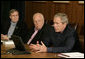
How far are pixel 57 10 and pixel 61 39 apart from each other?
3.84 m

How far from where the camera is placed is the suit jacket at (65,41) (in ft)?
12.6

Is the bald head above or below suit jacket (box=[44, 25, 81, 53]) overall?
above

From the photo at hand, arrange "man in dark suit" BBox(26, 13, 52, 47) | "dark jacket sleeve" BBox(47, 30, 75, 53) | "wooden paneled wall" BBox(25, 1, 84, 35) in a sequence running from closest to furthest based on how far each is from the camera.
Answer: "dark jacket sleeve" BBox(47, 30, 75, 53) → "man in dark suit" BBox(26, 13, 52, 47) → "wooden paneled wall" BBox(25, 1, 84, 35)

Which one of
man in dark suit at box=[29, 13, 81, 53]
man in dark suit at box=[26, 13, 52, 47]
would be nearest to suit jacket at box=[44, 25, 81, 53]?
man in dark suit at box=[29, 13, 81, 53]

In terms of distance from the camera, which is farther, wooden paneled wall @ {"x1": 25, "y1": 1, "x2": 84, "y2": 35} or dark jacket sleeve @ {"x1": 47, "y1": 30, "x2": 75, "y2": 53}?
wooden paneled wall @ {"x1": 25, "y1": 1, "x2": 84, "y2": 35}

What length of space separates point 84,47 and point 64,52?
66 cm

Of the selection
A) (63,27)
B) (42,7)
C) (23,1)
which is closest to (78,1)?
(42,7)

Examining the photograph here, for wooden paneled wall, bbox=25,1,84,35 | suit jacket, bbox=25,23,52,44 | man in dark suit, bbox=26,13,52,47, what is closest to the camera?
suit jacket, bbox=25,23,52,44

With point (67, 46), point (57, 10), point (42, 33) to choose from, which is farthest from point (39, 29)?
point (57, 10)

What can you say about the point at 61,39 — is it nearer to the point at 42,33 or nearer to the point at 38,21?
the point at 42,33

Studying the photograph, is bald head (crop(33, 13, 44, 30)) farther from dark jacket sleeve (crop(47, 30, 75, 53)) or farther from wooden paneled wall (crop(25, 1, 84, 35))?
wooden paneled wall (crop(25, 1, 84, 35))

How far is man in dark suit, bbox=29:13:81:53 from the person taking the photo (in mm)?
3830

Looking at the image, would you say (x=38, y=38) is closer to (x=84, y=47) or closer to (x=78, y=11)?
(x=84, y=47)

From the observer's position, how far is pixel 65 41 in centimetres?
401
